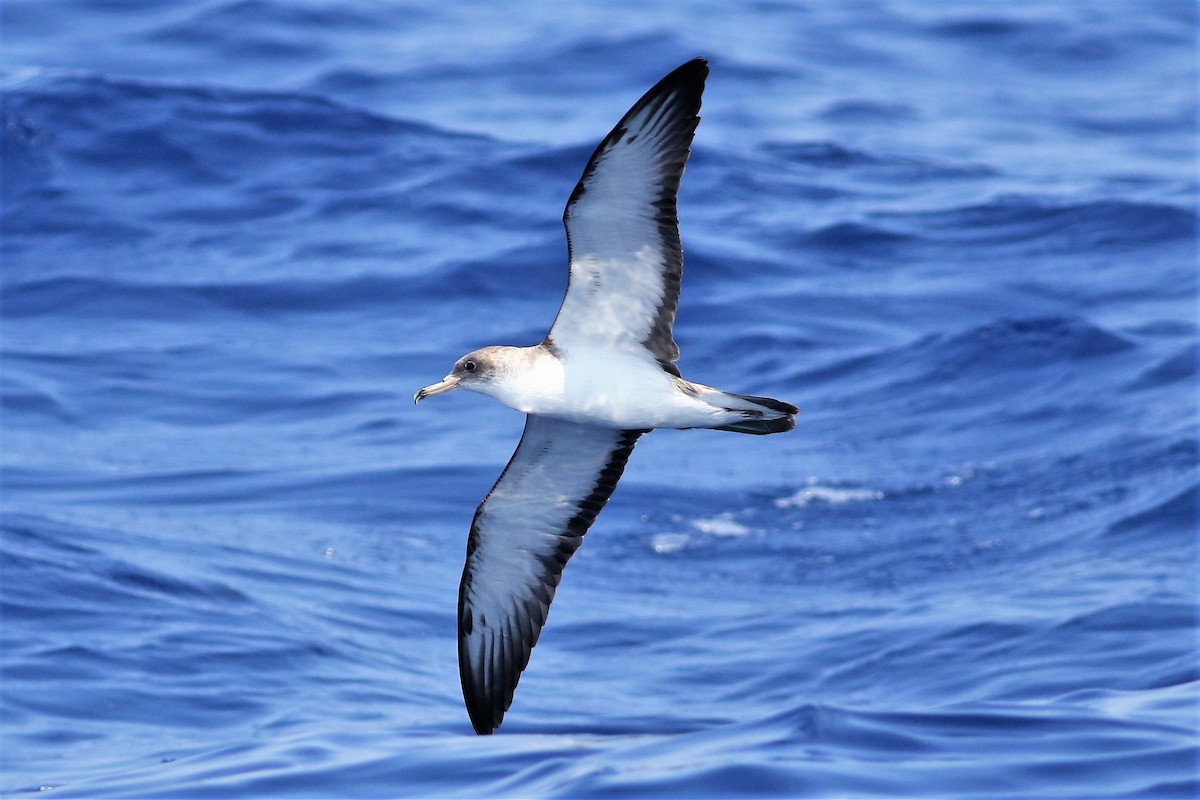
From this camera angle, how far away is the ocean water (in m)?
12.4

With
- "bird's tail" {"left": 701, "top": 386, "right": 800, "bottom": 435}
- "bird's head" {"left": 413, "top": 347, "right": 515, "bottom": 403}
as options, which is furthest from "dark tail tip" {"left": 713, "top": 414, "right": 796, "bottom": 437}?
"bird's head" {"left": 413, "top": 347, "right": 515, "bottom": 403}

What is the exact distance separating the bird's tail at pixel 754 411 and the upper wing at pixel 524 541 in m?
1.03

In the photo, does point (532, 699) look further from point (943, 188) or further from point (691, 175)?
point (943, 188)

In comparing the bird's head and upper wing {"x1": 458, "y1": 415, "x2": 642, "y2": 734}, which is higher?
the bird's head

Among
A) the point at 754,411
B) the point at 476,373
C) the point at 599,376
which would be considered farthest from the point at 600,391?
the point at 754,411

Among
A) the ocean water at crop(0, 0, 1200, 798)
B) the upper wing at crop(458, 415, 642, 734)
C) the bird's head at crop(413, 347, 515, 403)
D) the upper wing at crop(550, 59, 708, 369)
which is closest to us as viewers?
the upper wing at crop(550, 59, 708, 369)

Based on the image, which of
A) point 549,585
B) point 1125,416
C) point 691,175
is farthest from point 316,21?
point 549,585

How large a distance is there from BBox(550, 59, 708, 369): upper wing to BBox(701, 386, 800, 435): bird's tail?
40 centimetres

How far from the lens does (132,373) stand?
65.9 feet

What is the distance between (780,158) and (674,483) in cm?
784

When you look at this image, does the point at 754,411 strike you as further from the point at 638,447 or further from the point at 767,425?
the point at 638,447

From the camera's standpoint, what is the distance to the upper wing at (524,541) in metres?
9.52

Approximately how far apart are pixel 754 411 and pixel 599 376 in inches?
31.4

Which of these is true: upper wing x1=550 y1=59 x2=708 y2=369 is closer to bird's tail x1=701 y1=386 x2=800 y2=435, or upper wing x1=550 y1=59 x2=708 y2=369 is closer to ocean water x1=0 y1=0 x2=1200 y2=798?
bird's tail x1=701 y1=386 x2=800 y2=435
